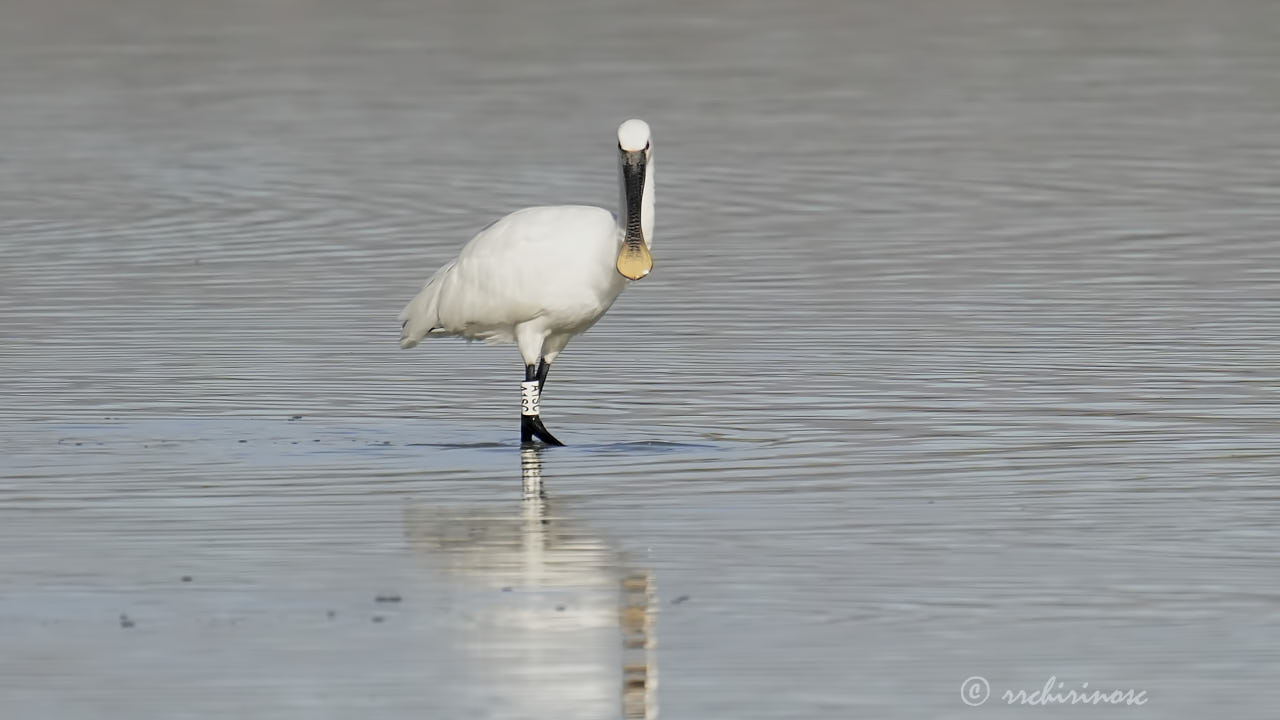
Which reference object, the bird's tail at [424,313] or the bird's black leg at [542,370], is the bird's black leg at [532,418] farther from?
the bird's tail at [424,313]

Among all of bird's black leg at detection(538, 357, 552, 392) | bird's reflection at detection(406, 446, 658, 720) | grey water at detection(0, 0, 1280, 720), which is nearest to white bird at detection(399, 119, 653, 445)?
bird's black leg at detection(538, 357, 552, 392)

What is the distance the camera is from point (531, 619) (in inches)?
Result: 378

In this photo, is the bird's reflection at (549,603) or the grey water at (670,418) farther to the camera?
the grey water at (670,418)

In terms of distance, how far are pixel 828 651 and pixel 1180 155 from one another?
17.8 meters

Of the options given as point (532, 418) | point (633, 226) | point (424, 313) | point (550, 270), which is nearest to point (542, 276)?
point (550, 270)

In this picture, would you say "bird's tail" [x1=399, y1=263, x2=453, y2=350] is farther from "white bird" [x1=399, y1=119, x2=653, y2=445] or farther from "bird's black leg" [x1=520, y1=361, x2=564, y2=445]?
"bird's black leg" [x1=520, y1=361, x2=564, y2=445]

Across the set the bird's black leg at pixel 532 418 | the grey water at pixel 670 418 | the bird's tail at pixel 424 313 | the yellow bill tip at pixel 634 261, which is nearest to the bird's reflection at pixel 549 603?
the grey water at pixel 670 418

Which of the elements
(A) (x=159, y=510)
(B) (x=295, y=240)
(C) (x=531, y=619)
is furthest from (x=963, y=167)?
(C) (x=531, y=619)

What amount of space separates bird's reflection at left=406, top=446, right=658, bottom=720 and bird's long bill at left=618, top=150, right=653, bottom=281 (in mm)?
1578

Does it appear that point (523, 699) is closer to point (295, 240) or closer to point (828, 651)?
point (828, 651)

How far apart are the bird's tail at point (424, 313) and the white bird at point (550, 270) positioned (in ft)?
0.46

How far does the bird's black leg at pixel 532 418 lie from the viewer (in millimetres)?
13688

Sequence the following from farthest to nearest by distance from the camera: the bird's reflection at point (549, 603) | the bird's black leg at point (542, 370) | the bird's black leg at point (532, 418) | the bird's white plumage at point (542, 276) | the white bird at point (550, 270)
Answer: the bird's black leg at point (542, 370)
the bird's white plumage at point (542, 276)
the white bird at point (550, 270)
the bird's black leg at point (532, 418)
the bird's reflection at point (549, 603)

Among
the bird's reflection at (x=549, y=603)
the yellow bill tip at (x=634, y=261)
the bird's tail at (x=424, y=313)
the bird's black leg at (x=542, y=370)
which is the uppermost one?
the bird's tail at (x=424, y=313)
